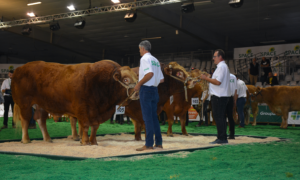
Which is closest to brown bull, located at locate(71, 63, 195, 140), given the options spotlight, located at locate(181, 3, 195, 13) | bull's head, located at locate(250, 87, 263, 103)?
bull's head, located at locate(250, 87, 263, 103)

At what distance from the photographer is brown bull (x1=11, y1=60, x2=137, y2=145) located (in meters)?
5.62

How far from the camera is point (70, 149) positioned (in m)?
5.08

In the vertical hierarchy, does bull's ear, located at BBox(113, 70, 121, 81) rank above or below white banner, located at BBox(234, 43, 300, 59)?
below

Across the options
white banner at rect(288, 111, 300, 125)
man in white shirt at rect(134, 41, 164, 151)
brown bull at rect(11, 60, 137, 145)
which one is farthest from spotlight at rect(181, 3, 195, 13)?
man in white shirt at rect(134, 41, 164, 151)

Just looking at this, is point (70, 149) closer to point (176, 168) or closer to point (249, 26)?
point (176, 168)

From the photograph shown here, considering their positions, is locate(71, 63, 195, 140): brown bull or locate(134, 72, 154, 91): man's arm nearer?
locate(134, 72, 154, 91): man's arm

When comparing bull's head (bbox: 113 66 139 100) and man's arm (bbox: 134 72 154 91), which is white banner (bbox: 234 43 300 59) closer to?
bull's head (bbox: 113 66 139 100)

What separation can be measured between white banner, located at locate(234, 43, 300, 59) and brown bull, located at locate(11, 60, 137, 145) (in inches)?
640

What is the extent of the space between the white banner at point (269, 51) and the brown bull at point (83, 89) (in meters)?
16.3

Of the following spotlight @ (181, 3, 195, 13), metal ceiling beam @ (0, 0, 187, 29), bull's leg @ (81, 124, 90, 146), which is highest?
metal ceiling beam @ (0, 0, 187, 29)

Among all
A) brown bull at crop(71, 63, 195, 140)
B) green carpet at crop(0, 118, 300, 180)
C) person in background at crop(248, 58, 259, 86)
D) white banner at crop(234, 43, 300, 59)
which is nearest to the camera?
green carpet at crop(0, 118, 300, 180)

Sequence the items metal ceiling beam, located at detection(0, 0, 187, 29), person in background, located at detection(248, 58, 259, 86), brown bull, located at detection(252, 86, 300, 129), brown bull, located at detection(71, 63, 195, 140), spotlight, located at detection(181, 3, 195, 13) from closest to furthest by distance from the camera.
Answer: brown bull, located at detection(71, 63, 195, 140) → brown bull, located at detection(252, 86, 300, 129) → spotlight, located at detection(181, 3, 195, 13) → metal ceiling beam, located at detection(0, 0, 187, 29) → person in background, located at detection(248, 58, 259, 86)

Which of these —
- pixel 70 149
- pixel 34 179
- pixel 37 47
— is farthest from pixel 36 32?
pixel 34 179

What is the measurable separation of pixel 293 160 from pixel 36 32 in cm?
2453
